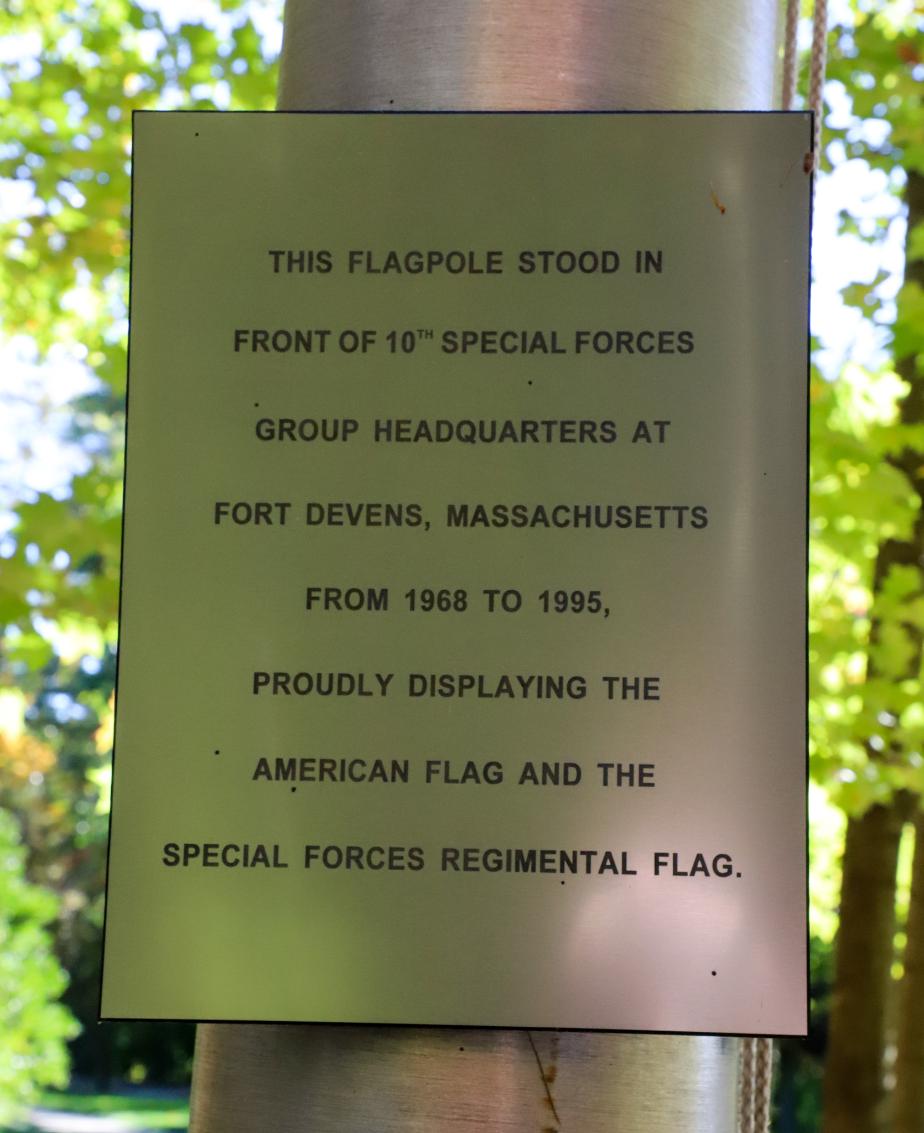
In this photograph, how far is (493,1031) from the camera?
5.34 ft

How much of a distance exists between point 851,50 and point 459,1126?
5.27 meters

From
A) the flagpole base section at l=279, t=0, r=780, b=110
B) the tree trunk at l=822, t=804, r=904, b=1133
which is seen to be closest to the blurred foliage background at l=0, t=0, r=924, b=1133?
the tree trunk at l=822, t=804, r=904, b=1133

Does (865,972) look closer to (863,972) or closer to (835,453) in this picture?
(863,972)

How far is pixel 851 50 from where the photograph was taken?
5699mm

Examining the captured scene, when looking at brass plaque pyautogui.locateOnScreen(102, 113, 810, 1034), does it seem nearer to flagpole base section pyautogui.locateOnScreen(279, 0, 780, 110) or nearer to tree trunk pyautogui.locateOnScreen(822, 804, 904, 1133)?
flagpole base section pyautogui.locateOnScreen(279, 0, 780, 110)

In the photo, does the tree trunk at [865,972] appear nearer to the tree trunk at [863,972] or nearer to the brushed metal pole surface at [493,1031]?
the tree trunk at [863,972]

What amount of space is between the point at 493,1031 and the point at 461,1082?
0.07m

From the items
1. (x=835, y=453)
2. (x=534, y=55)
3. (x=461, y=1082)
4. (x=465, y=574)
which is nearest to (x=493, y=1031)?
(x=461, y=1082)

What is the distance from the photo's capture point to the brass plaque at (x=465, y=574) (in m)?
1.65

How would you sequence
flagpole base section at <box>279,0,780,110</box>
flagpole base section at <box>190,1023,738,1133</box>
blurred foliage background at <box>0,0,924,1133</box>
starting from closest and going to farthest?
flagpole base section at <box>190,1023,738,1133</box>, flagpole base section at <box>279,0,780,110</box>, blurred foliage background at <box>0,0,924,1133</box>

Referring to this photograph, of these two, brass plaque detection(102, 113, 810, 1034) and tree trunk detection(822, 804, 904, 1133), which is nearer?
brass plaque detection(102, 113, 810, 1034)

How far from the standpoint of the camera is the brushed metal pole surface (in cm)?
161

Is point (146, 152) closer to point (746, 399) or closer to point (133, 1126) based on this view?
point (746, 399)

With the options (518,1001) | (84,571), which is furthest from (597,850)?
(84,571)
